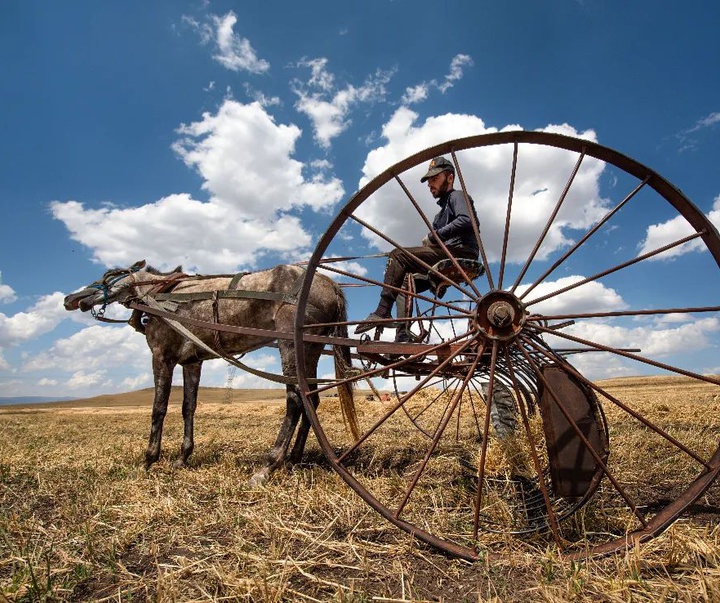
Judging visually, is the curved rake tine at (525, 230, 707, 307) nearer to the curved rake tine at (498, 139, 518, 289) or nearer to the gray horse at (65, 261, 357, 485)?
the curved rake tine at (498, 139, 518, 289)

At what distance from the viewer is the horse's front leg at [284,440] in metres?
5.03

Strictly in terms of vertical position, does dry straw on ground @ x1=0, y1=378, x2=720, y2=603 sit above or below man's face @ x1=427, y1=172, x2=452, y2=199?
below

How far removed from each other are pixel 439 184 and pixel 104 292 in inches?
201

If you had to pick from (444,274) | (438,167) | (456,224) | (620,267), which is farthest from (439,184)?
(620,267)

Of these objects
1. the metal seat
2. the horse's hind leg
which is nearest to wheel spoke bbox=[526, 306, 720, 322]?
the metal seat

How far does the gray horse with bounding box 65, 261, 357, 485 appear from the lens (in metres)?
5.47

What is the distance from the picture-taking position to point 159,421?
6242 mm

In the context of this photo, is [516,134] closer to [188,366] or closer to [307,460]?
[307,460]

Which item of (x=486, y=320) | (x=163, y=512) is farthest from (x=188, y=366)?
(x=486, y=320)

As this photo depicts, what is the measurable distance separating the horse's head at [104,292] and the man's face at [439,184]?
466 centimetres

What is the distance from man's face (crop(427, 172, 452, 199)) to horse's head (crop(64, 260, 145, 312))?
466 cm

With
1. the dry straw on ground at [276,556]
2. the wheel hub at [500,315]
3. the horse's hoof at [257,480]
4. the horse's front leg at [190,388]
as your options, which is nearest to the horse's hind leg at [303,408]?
the horse's hoof at [257,480]

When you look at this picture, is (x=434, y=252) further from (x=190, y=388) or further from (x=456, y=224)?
(x=190, y=388)

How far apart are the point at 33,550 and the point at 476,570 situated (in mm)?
2763
